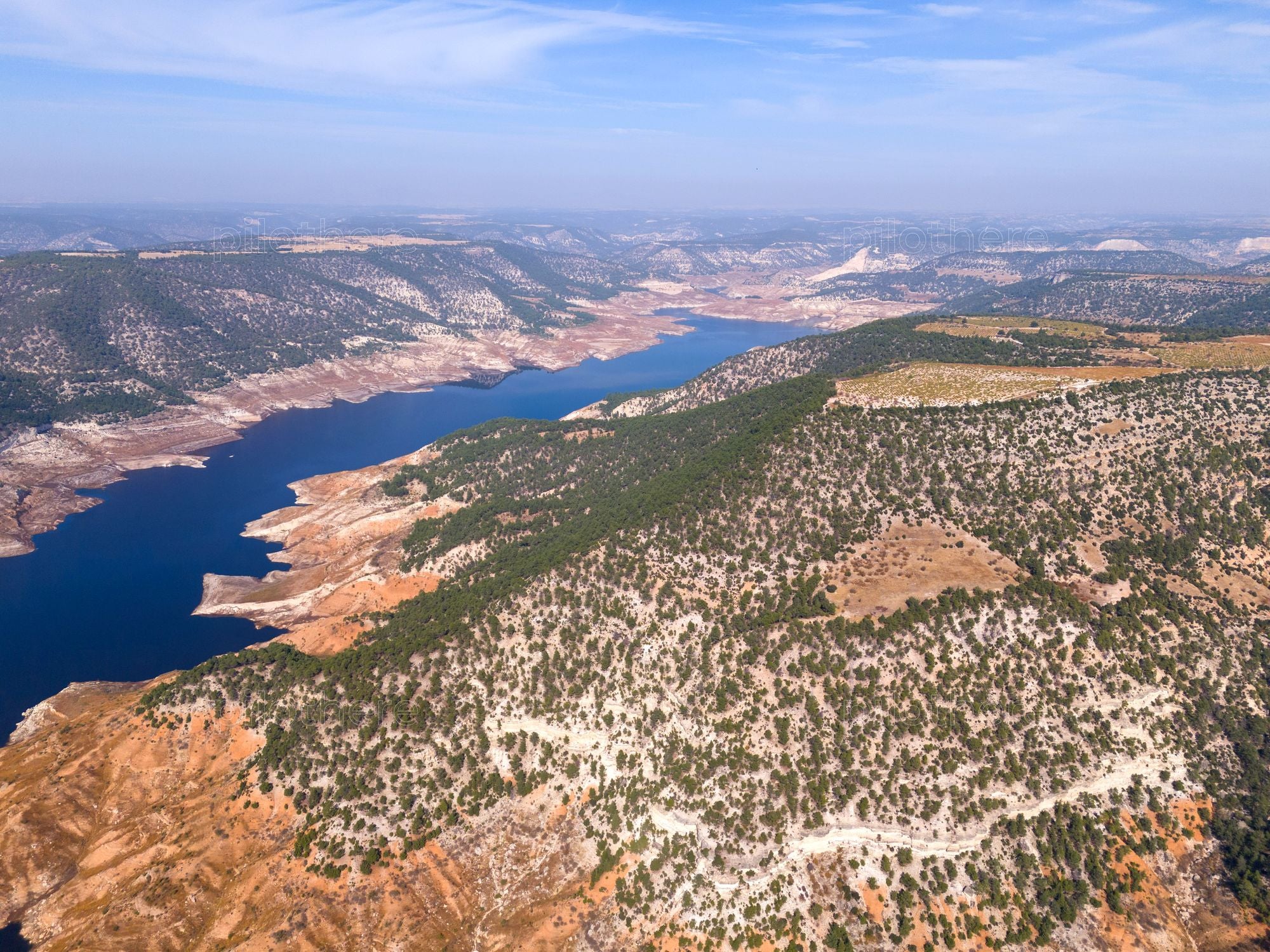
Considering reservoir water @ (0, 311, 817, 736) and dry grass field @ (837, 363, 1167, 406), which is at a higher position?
dry grass field @ (837, 363, 1167, 406)

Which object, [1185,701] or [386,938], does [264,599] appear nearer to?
[386,938]

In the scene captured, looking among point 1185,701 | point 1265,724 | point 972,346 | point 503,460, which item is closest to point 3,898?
point 503,460

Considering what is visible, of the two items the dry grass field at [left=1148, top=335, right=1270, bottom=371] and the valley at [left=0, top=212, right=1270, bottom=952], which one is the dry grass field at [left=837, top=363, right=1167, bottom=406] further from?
the dry grass field at [left=1148, top=335, right=1270, bottom=371]

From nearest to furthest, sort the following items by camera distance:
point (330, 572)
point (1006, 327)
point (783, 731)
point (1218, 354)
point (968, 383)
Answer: point (783, 731)
point (968, 383)
point (1218, 354)
point (330, 572)
point (1006, 327)

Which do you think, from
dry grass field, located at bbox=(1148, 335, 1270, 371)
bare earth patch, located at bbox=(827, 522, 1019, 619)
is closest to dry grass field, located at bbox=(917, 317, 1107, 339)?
dry grass field, located at bbox=(1148, 335, 1270, 371)

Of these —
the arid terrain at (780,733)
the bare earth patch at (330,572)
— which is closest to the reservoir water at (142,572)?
the bare earth patch at (330,572)

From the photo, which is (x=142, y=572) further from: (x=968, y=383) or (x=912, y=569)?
Answer: (x=968, y=383)

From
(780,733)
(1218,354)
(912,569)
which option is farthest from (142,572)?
(1218,354)

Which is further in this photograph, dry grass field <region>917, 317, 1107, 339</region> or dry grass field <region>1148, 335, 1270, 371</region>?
dry grass field <region>917, 317, 1107, 339</region>

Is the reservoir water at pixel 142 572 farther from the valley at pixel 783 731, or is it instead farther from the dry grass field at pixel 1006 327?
the dry grass field at pixel 1006 327

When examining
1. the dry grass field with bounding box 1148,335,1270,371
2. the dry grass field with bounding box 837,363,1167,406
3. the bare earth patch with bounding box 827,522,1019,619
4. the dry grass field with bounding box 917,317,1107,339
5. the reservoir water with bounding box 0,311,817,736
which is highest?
the dry grass field with bounding box 917,317,1107,339
